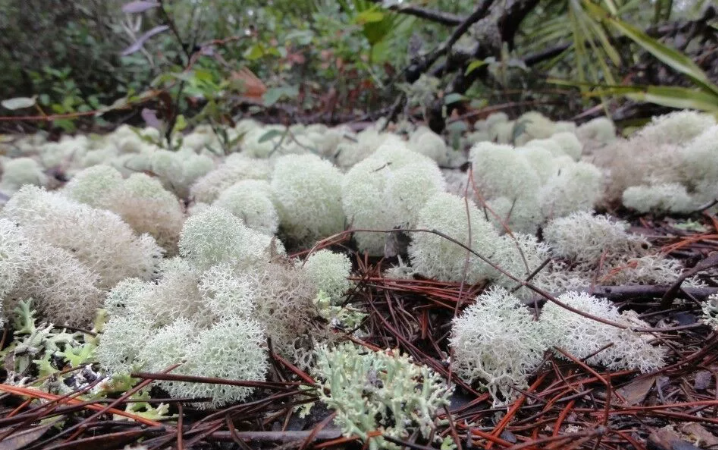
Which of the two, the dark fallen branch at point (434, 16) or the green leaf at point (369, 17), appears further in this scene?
the dark fallen branch at point (434, 16)

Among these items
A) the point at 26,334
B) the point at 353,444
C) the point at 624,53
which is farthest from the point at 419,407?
the point at 624,53

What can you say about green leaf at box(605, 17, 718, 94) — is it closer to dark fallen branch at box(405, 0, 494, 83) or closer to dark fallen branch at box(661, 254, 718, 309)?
dark fallen branch at box(405, 0, 494, 83)

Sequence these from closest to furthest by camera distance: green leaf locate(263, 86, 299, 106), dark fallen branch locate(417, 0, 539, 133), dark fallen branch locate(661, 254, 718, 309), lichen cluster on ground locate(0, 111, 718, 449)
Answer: lichen cluster on ground locate(0, 111, 718, 449) → dark fallen branch locate(661, 254, 718, 309) → green leaf locate(263, 86, 299, 106) → dark fallen branch locate(417, 0, 539, 133)

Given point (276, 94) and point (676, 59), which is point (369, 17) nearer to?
point (276, 94)

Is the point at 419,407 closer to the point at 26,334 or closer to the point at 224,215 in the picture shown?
the point at 224,215

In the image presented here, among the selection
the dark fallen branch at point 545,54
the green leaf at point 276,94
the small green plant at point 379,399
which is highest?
the green leaf at point 276,94

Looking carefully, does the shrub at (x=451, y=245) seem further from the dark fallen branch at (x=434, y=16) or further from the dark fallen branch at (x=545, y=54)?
the dark fallen branch at (x=545, y=54)

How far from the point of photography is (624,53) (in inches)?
130

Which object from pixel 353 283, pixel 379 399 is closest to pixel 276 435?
pixel 379 399

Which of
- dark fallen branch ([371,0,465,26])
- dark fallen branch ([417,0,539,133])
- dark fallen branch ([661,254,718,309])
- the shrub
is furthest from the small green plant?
dark fallen branch ([371,0,465,26])

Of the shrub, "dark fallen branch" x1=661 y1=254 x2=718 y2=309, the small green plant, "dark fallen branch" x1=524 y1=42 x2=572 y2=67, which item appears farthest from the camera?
"dark fallen branch" x1=524 y1=42 x2=572 y2=67

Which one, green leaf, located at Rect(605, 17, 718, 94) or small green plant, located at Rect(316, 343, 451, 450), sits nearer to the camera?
small green plant, located at Rect(316, 343, 451, 450)

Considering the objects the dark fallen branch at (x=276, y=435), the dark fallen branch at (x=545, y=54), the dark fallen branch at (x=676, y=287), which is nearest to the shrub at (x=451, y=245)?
the dark fallen branch at (x=676, y=287)

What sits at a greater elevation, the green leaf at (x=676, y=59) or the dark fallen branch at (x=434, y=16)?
the dark fallen branch at (x=434, y=16)
